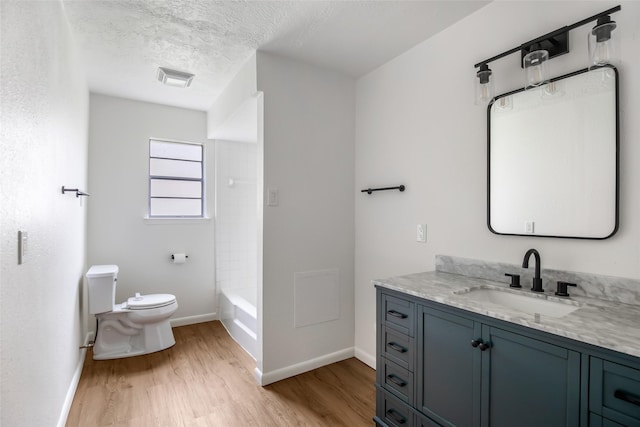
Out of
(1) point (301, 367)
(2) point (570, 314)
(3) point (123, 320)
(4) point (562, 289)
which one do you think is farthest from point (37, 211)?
(4) point (562, 289)

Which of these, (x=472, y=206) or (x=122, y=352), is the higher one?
(x=472, y=206)

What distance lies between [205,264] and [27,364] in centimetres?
264

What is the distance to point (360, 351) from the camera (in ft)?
9.36

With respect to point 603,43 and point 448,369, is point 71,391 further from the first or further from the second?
point 603,43

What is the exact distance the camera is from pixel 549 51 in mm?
1613

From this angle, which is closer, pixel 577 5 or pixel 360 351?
pixel 577 5

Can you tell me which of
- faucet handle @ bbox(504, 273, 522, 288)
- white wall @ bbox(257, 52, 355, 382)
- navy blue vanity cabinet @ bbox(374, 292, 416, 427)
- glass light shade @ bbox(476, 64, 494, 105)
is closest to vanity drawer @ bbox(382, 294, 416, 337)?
navy blue vanity cabinet @ bbox(374, 292, 416, 427)

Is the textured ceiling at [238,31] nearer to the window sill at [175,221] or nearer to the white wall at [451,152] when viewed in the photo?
the white wall at [451,152]

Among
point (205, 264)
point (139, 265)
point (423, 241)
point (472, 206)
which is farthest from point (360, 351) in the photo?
point (139, 265)

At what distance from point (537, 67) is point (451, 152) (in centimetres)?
66

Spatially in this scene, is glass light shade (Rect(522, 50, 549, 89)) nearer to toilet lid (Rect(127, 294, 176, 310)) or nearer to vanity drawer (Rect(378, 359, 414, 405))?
vanity drawer (Rect(378, 359, 414, 405))

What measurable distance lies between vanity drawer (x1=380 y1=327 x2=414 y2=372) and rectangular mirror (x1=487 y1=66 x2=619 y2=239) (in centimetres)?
80

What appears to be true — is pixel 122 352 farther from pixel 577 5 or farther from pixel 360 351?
pixel 577 5

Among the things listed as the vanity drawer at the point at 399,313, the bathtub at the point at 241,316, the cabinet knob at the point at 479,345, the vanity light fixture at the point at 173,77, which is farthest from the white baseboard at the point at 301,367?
the vanity light fixture at the point at 173,77
